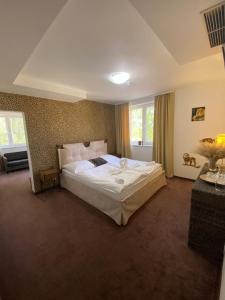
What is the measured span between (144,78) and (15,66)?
2.14 metres

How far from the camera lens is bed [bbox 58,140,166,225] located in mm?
2188

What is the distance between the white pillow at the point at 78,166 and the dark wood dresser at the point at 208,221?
7.75ft

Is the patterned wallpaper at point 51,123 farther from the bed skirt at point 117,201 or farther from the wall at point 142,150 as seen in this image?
the wall at point 142,150

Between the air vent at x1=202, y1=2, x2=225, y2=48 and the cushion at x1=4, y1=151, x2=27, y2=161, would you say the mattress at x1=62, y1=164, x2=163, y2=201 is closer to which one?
the air vent at x1=202, y1=2, x2=225, y2=48

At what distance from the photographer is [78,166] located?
329cm

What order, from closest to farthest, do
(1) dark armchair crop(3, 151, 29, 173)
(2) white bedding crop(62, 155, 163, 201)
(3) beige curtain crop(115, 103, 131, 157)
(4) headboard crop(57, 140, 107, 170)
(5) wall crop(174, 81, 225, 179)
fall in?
1. (2) white bedding crop(62, 155, 163, 201)
2. (5) wall crop(174, 81, 225, 179)
3. (4) headboard crop(57, 140, 107, 170)
4. (3) beige curtain crop(115, 103, 131, 157)
5. (1) dark armchair crop(3, 151, 29, 173)

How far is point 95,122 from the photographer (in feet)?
14.8

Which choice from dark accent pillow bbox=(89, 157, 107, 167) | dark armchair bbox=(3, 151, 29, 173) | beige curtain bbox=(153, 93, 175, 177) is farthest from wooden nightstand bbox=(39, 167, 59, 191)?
beige curtain bbox=(153, 93, 175, 177)

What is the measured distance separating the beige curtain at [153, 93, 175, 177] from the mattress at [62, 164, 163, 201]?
887mm

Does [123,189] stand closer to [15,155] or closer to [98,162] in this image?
[98,162]

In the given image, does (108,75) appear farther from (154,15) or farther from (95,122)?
(95,122)

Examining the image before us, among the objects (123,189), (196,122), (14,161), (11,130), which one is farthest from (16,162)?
(196,122)

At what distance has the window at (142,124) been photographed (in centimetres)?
446

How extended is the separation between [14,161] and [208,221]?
20.3ft
